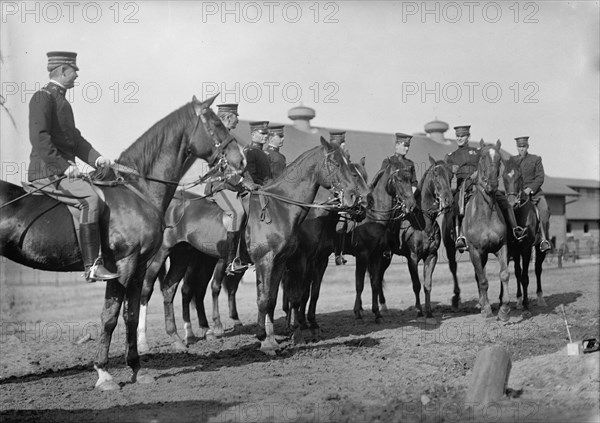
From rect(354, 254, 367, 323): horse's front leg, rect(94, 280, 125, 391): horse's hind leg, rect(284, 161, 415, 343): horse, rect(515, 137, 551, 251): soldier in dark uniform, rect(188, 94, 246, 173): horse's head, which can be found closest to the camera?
rect(94, 280, 125, 391): horse's hind leg

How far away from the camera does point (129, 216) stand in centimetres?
877

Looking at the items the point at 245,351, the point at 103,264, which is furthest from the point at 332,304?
the point at 103,264

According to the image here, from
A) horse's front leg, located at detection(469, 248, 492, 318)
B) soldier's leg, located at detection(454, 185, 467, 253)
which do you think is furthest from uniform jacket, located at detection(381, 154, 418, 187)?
horse's front leg, located at detection(469, 248, 492, 318)

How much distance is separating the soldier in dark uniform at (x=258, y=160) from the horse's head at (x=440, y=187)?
12.4ft

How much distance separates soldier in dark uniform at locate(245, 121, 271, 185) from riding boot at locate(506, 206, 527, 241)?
17.7 ft

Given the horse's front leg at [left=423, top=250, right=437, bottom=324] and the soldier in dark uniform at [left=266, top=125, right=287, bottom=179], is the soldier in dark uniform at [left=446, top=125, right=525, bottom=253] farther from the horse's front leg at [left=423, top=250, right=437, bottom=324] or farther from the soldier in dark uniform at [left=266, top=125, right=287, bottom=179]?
the soldier in dark uniform at [left=266, top=125, right=287, bottom=179]

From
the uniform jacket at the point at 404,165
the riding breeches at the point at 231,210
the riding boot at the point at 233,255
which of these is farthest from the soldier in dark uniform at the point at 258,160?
the uniform jacket at the point at 404,165

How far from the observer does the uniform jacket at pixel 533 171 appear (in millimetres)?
16656

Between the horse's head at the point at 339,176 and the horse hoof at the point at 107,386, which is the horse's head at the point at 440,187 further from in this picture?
the horse hoof at the point at 107,386

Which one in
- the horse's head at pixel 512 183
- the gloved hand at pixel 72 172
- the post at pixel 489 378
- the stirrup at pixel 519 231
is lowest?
the post at pixel 489 378

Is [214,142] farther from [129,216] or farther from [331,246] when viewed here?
[331,246]

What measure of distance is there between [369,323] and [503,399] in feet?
25.8

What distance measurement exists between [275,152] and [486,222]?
4526 millimetres

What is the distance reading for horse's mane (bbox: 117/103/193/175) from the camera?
29.7ft
